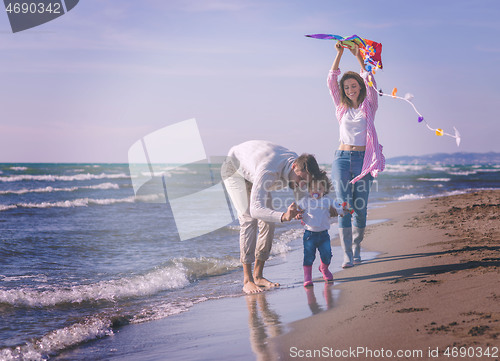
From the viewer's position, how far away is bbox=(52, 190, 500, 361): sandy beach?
96.3 inches

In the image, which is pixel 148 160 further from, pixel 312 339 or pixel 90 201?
pixel 90 201

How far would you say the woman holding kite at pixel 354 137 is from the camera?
4766 millimetres

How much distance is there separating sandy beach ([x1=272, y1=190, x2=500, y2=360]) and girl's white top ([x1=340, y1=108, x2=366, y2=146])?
4.36 ft

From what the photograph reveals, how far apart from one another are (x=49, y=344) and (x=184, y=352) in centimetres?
118

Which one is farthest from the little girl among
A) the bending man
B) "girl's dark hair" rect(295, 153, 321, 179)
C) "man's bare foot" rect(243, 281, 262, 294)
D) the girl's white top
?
the girl's white top

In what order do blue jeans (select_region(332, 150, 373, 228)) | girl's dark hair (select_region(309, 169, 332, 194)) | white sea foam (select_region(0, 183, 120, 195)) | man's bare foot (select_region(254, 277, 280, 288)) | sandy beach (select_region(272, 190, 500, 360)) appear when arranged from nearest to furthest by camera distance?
sandy beach (select_region(272, 190, 500, 360)) < girl's dark hair (select_region(309, 169, 332, 194)) < man's bare foot (select_region(254, 277, 280, 288)) < blue jeans (select_region(332, 150, 373, 228)) < white sea foam (select_region(0, 183, 120, 195))

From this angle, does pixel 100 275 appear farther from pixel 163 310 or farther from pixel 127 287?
pixel 163 310

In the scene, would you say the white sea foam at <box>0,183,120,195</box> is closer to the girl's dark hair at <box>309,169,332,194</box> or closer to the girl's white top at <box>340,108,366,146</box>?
the girl's white top at <box>340,108,366,146</box>

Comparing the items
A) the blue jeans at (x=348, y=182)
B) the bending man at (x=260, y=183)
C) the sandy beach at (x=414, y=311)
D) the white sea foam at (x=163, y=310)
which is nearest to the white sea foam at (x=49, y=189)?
the white sea foam at (x=163, y=310)

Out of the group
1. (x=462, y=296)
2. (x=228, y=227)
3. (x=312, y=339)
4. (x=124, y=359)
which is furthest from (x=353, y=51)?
(x=228, y=227)

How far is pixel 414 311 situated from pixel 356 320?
366 millimetres

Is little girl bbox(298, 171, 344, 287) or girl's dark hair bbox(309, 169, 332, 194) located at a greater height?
girl's dark hair bbox(309, 169, 332, 194)

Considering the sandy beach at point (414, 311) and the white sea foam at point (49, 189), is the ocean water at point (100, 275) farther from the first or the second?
the white sea foam at point (49, 189)

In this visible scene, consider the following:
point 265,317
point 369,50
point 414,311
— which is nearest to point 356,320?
A: point 414,311
